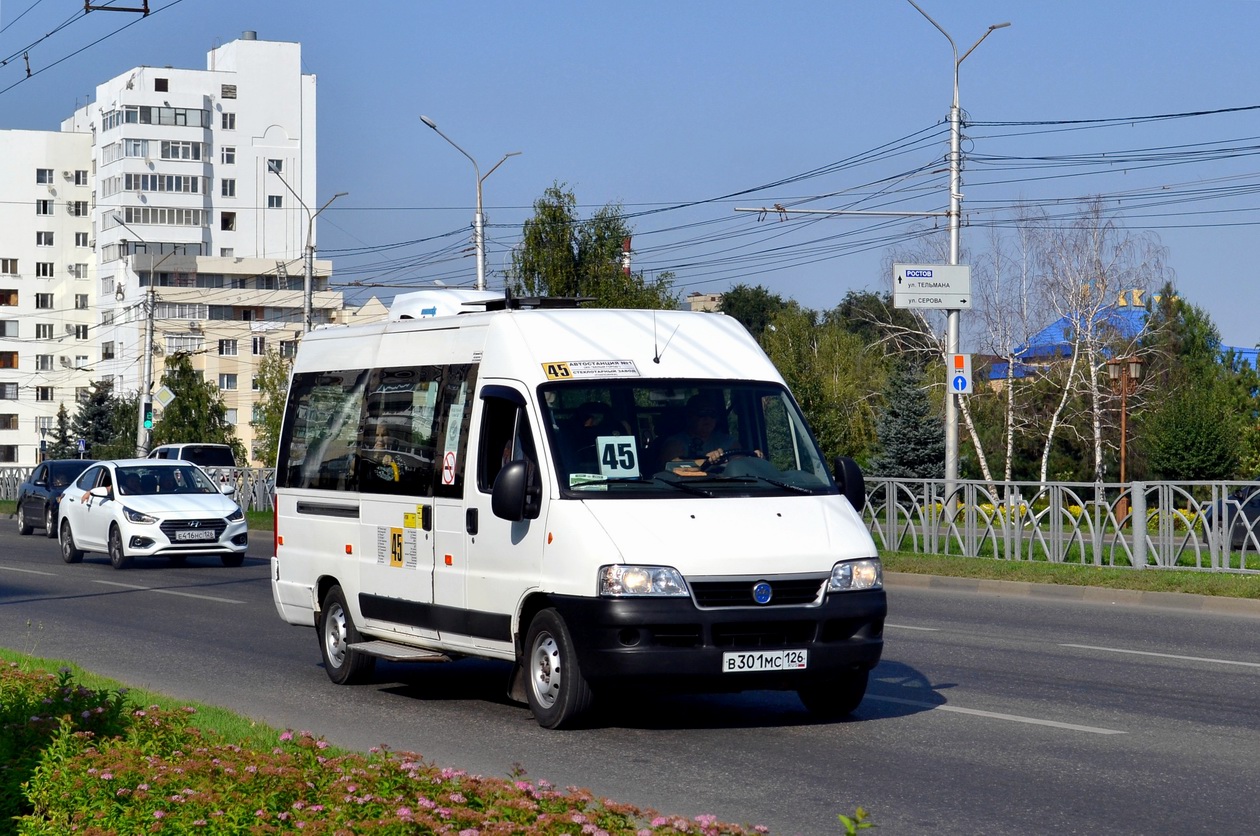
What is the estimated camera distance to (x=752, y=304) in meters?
104

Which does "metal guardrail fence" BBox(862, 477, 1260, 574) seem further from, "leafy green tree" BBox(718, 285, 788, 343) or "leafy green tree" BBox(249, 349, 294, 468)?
"leafy green tree" BBox(718, 285, 788, 343)

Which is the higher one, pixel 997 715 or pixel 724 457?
pixel 724 457

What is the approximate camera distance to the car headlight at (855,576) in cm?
896

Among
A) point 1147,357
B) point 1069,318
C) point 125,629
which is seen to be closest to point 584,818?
point 125,629

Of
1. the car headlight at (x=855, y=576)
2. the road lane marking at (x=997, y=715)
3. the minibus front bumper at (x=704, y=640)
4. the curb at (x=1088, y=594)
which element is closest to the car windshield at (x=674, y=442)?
the car headlight at (x=855, y=576)

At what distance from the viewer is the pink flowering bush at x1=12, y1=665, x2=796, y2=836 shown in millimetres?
5457

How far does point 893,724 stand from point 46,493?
29.7 m

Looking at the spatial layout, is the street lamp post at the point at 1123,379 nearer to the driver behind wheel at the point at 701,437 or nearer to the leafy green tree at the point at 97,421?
the driver behind wheel at the point at 701,437

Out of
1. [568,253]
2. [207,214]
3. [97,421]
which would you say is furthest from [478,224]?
[207,214]

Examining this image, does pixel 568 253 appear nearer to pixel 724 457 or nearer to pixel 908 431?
pixel 908 431

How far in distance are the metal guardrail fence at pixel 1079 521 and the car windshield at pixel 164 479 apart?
10.6m

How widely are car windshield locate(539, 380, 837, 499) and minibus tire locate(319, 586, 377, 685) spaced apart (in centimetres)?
280

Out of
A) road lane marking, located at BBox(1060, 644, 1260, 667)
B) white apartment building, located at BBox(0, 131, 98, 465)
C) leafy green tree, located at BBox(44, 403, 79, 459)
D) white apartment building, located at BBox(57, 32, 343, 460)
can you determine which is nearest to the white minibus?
road lane marking, located at BBox(1060, 644, 1260, 667)

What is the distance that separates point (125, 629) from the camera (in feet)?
51.0
